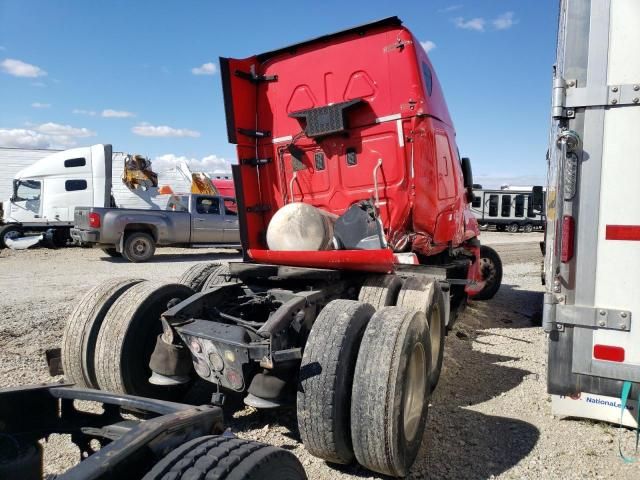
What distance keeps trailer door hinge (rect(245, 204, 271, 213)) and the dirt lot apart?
2.31 meters

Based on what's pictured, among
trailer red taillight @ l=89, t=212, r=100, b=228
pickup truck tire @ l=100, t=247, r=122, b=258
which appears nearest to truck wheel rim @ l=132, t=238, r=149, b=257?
trailer red taillight @ l=89, t=212, r=100, b=228

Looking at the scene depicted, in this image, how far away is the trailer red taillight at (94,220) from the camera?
13438mm

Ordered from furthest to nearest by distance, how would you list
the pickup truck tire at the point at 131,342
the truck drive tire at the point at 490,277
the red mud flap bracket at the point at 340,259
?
the truck drive tire at the point at 490,277
the red mud flap bracket at the point at 340,259
the pickup truck tire at the point at 131,342

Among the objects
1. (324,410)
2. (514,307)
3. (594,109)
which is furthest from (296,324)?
(514,307)

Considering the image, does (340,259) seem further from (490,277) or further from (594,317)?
(490,277)

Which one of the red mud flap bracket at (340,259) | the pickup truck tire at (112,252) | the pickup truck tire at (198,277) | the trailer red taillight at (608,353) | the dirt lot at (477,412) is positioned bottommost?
the dirt lot at (477,412)

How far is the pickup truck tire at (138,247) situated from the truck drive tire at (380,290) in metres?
10.9

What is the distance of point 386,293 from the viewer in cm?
432

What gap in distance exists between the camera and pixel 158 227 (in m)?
14.6

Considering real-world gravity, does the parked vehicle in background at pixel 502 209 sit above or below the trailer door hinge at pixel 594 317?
above

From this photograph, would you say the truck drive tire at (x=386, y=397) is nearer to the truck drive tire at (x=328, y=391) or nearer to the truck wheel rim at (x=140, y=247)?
the truck drive tire at (x=328, y=391)

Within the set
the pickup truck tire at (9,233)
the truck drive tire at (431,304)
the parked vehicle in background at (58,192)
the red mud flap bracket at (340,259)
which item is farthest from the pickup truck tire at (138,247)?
the truck drive tire at (431,304)

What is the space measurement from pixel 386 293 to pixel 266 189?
7.19ft

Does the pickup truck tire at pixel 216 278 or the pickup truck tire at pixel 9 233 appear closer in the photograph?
the pickup truck tire at pixel 216 278
